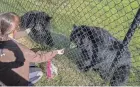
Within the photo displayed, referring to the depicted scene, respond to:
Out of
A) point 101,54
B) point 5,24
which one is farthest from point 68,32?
point 5,24

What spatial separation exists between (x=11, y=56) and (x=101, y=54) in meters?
1.57

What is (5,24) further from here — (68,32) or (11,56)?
(68,32)

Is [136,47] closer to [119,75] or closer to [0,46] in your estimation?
[119,75]

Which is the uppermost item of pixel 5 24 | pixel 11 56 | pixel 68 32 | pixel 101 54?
pixel 5 24

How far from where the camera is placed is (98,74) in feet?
16.1

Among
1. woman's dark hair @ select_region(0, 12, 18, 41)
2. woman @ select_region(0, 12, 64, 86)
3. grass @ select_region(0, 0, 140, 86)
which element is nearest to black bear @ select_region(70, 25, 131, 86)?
Result: grass @ select_region(0, 0, 140, 86)

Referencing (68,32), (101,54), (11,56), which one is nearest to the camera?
(11,56)

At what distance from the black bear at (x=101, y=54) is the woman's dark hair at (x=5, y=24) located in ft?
4.87

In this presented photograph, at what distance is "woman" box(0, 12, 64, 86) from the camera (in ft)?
11.9

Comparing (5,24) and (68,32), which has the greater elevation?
(5,24)

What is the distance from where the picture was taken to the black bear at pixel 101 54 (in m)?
4.62

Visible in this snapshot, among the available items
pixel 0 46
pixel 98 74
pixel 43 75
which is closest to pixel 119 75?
pixel 98 74

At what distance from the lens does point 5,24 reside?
3.71 m

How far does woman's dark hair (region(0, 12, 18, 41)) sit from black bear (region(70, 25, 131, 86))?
148 cm
